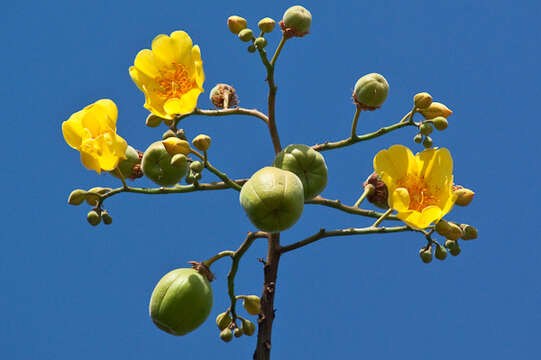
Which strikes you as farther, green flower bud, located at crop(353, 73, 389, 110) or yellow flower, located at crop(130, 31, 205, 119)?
yellow flower, located at crop(130, 31, 205, 119)

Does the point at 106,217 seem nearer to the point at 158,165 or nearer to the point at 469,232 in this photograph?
the point at 158,165

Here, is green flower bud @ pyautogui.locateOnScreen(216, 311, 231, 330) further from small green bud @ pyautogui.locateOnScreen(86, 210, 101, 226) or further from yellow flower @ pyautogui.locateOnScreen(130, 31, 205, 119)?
→ yellow flower @ pyautogui.locateOnScreen(130, 31, 205, 119)

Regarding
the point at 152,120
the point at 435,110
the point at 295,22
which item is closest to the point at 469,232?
the point at 435,110

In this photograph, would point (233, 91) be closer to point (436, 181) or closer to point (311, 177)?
point (311, 177)

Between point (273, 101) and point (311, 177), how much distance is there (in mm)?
690

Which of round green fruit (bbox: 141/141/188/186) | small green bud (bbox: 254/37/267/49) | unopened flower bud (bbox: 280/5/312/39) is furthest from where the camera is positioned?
unopened flower bud (bbox: 280/5/312/39)

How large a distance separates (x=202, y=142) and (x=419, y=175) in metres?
1.33

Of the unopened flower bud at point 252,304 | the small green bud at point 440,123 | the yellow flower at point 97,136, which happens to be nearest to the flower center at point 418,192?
the small green bud at point 440,123

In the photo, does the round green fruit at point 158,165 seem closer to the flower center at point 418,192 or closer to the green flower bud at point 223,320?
the green flower bud at point 223,320

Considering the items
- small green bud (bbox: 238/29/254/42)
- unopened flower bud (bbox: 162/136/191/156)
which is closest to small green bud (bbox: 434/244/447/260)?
unopened flower bud (bbox: 162/136/191/156)

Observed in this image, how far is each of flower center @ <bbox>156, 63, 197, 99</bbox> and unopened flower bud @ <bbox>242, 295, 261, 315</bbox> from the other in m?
1.39

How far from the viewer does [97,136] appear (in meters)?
4.14

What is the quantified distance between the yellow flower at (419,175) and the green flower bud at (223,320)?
1.31 metres

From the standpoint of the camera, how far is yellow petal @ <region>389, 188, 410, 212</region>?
3725 millimetres
